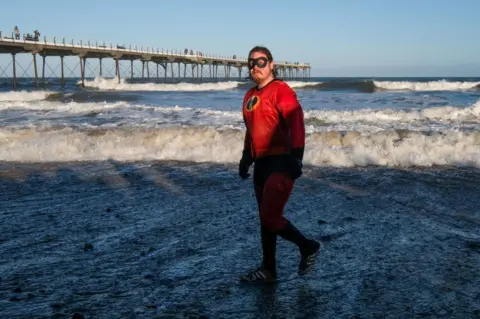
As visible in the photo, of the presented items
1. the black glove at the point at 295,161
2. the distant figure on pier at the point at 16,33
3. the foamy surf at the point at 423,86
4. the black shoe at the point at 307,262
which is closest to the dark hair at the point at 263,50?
the black glove at the point at 295,161

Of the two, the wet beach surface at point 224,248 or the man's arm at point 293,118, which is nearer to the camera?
the wet beach surface at point 224,248

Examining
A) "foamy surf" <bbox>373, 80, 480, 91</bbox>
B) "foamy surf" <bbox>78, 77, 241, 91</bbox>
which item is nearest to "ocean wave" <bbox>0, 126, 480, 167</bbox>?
"foamy surf" <bbox>373, 80, 480, 91</bbox>

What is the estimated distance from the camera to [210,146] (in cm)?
960

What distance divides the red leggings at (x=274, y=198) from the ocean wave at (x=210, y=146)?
5.05m

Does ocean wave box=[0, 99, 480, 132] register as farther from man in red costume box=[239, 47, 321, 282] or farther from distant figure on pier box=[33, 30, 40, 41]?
distant figure on pier box=[33, 30, 40, 41]

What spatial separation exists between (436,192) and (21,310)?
4844 mm

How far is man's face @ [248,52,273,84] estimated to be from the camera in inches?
132

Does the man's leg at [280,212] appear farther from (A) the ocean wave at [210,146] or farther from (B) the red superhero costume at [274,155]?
(A) the ocean wave at [210,146]

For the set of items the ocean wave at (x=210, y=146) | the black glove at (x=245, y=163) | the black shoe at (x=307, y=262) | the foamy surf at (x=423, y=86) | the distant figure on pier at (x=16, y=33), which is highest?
the distant figure on pier at (x=16, y=33)

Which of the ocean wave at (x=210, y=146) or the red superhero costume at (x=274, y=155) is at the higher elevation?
the red superhero costume at (x=274, y=155)

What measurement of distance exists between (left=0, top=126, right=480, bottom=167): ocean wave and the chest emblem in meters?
5.04

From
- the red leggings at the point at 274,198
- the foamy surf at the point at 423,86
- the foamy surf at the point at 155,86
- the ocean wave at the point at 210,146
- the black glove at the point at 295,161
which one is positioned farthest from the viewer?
the foamy surf at the point at 155,86

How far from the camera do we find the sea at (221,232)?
310cm

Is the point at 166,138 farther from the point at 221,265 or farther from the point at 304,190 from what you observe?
the point at 221,265
